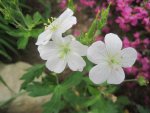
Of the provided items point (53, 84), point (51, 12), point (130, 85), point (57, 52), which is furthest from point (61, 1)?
point (57, 52)

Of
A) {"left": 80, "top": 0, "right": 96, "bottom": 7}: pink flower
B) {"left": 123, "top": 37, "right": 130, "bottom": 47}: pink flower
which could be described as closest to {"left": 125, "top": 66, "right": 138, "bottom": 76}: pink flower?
{"left": 123, "top": 37, "right": 130, "bottom": 47}: pink flower

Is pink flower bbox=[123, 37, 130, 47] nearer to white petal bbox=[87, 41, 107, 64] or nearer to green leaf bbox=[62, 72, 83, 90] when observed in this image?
green leaf bbox=[62, 72, 83, 90]

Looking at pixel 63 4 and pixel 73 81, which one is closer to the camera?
pixel 73 81

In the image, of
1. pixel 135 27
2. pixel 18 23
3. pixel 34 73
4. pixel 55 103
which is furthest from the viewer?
pixel 135 27

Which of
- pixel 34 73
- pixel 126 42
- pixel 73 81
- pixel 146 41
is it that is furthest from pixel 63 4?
pixel 73 81

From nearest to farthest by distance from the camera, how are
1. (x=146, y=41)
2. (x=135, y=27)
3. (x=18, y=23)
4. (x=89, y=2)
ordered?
(x=18, y=23) → (x=146, y=41) → (x=135, y=27) → (x=89, y=2)

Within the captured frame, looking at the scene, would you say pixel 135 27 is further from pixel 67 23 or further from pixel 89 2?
pixel 67 23

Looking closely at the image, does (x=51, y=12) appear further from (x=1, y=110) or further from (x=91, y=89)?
(x=91, y=89)
